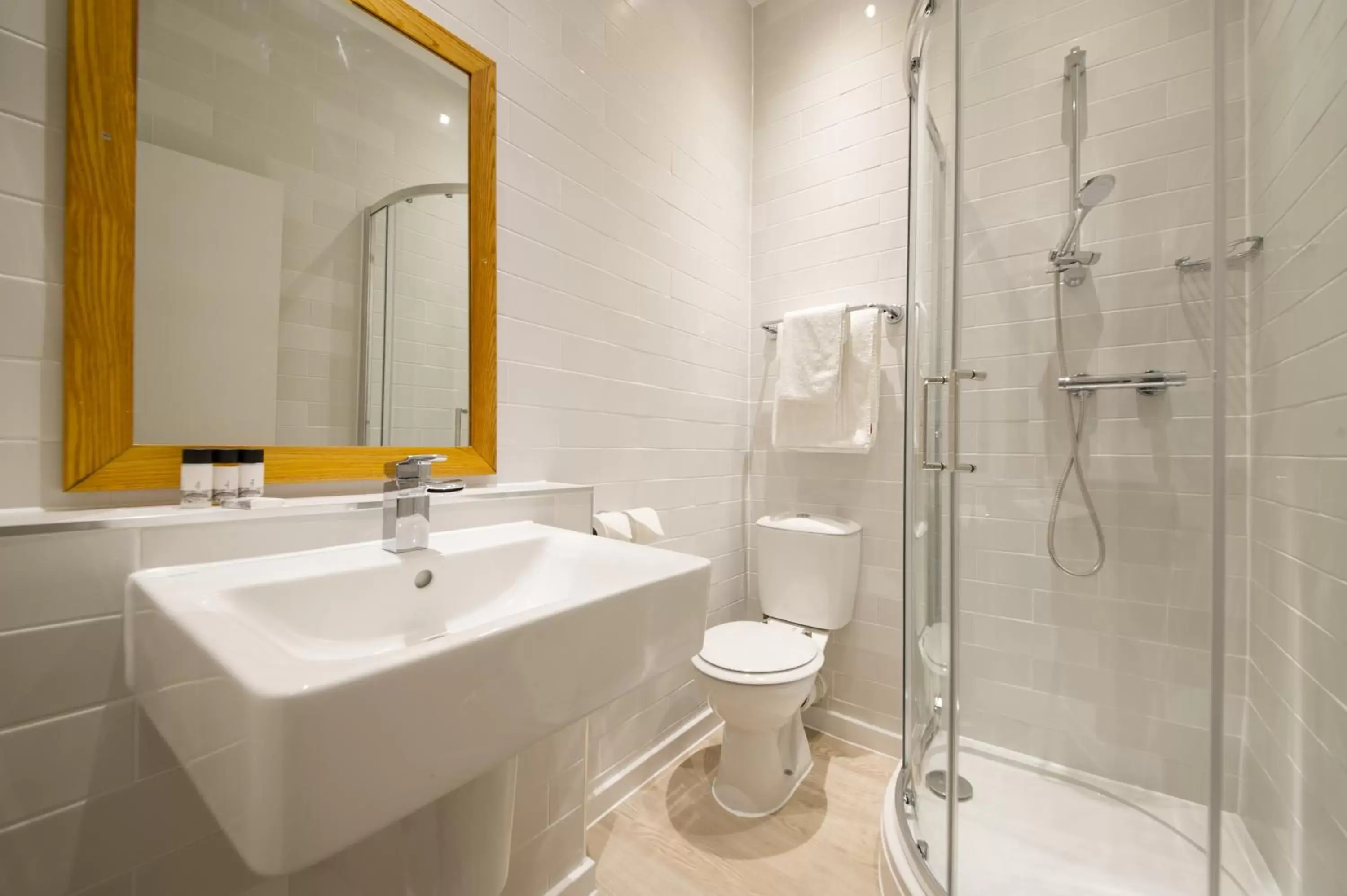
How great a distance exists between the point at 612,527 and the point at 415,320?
659 mm

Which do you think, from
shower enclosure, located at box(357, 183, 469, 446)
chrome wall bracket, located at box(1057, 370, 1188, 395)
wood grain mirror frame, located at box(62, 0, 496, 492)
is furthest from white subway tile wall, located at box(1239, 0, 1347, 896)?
wood grain mirror frame, located at box(62, 0, 496, 492)

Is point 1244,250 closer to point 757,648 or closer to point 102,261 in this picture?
point 757,648

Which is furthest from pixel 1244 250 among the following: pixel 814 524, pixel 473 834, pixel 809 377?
pixel 473 834

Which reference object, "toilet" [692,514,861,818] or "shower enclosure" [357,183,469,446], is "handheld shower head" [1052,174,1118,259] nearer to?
"toilet" [692,514,861,818]

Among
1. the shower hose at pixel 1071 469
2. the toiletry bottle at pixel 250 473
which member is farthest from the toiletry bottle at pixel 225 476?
the shower hose at pixel 1071 469

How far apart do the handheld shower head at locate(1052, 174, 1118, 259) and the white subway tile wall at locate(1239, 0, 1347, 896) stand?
0.87ft

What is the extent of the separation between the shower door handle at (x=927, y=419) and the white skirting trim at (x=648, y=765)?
1.16 meters

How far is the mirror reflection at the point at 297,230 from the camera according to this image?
78 cm

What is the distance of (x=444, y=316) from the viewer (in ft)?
3.71

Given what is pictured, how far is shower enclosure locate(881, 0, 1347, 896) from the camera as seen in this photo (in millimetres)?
888

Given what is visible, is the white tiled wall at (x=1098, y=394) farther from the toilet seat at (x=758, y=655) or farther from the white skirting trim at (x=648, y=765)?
the white skirting trim at (x=648, y=765)

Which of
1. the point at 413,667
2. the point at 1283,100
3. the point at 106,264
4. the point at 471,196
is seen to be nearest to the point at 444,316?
the point at 471,196

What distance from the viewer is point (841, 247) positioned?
6.22 feet

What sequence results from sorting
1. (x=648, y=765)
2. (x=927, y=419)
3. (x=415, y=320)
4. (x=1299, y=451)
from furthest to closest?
(x=648, y=765) → (x=927, y=419) → (x=415, y=320) → (x=1299, y=451)
